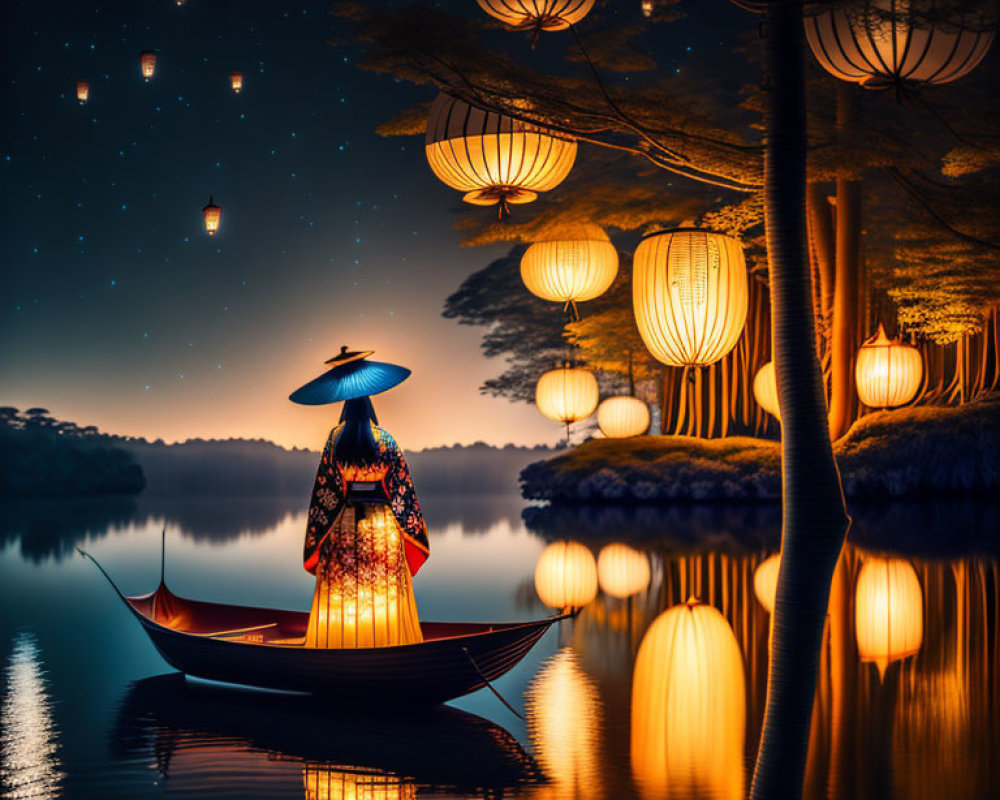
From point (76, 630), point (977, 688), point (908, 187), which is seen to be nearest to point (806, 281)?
point (977, 688)

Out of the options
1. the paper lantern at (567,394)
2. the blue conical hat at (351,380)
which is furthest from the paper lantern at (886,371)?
the blue conical hat at (351,380)

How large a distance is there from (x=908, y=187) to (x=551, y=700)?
729 centimetres

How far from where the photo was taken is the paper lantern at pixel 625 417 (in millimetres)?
15391

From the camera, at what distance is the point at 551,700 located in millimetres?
3709

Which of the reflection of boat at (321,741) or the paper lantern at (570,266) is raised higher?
the paper lantern at (570,266)

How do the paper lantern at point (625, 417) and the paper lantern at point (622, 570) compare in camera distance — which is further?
the paper lantern at point (625, 417)

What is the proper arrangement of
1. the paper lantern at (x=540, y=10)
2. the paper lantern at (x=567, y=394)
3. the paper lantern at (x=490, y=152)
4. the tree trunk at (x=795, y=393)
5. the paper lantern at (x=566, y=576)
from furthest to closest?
the paper lantern at (x=567, y=394) < the paper lantern at (x=490, y=152) < the paper lantern at (x=566, y=576) < the paper lantern at (x=540, y=10) < the tree trunk at (x=795, y=393)

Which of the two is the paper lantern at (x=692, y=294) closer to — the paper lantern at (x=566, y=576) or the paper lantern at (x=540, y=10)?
the paper lantern at (x=566, y=576)

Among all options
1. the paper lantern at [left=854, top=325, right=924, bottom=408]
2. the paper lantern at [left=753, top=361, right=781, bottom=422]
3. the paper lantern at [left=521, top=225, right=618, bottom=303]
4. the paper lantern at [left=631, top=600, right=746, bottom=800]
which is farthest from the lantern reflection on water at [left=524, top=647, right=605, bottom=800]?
the paper lantern at [left=854, top=325, right=924, bottom=408]

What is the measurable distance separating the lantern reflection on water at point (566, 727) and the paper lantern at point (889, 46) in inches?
126

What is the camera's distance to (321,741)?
10.5 feet

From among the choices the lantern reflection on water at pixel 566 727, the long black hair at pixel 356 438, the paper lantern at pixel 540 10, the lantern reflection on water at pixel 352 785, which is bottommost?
the lantern reflection on water at pixel 352 785

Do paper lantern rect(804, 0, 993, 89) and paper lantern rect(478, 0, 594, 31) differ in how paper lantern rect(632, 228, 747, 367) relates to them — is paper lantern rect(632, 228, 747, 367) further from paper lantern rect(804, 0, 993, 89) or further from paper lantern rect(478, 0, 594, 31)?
paper lantern rect(478, 0, 594, 31)

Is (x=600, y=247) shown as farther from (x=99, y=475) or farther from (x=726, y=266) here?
(x=99, y=475)
